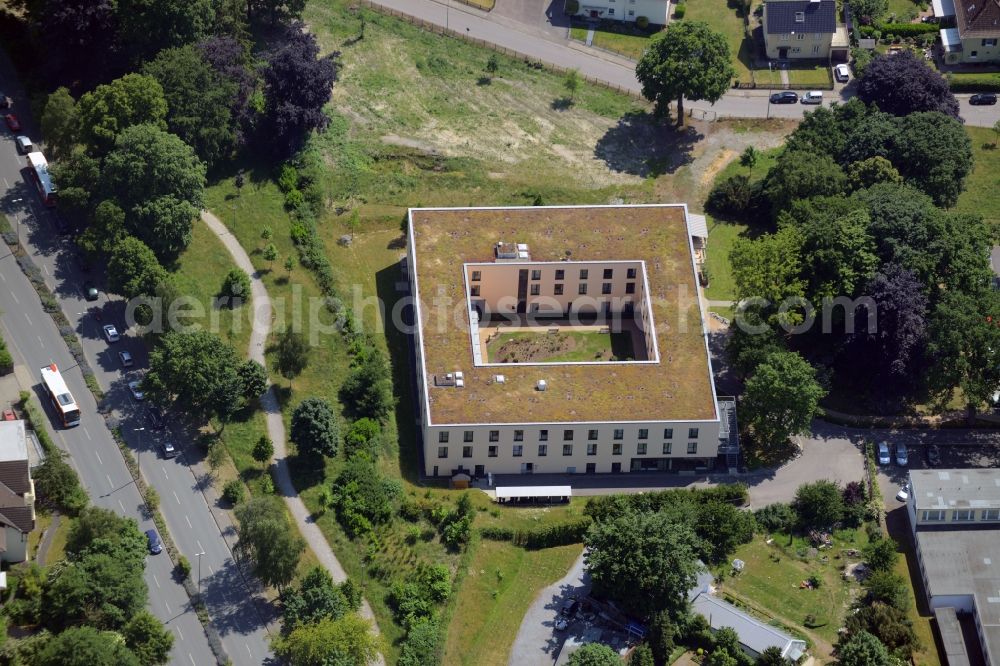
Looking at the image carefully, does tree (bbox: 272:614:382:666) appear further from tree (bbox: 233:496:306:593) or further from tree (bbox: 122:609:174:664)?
tree (bbox: 122:609:174:664)

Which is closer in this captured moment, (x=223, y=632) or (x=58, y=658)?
(x=58, y=658)

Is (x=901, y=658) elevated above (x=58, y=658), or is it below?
below

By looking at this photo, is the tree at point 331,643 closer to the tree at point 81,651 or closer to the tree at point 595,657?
the tree at point 81,651

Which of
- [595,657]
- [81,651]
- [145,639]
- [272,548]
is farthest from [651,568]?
[81,651]

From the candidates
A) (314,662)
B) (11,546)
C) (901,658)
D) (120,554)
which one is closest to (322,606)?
(314,662)

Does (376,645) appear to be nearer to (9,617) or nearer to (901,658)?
(9,617)

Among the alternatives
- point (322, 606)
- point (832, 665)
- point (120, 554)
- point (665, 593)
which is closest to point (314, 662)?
point (322, 606)
